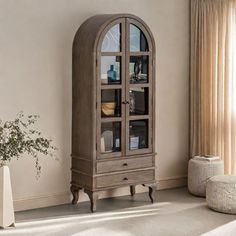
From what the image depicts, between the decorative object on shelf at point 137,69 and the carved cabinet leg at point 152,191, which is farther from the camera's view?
the carved cabinet leg at point 152,191

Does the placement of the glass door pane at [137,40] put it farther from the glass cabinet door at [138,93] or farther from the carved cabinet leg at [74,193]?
the carved cabinet leg at [74,193]

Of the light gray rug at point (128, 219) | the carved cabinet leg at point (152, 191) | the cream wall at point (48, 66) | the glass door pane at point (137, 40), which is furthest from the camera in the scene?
the carved cabinet leg at point (152, 191)

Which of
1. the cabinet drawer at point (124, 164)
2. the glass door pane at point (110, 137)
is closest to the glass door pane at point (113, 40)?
the glass door pane at point (110, 137)

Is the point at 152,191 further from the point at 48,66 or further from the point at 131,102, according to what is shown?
the point at 48,66

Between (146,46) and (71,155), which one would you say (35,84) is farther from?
(146,46)

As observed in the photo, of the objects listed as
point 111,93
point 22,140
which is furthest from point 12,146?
point 111,93

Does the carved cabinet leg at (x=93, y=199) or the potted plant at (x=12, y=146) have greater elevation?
the potted plant at (x=12, y=146)

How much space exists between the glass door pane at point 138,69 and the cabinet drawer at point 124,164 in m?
0.72

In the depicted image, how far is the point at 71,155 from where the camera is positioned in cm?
543

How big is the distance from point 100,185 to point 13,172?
0.78m

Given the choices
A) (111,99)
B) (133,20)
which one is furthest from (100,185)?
(133,20)

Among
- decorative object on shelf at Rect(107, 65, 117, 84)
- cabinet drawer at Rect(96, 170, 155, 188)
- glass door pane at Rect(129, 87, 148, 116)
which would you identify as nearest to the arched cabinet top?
decorative object on shelf at Rect(107, 65, 117, 84)

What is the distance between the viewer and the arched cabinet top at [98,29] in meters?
5.05

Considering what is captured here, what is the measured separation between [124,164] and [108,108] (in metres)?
0.54
